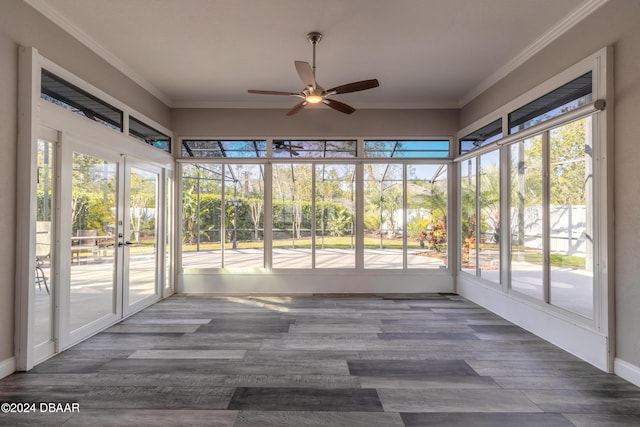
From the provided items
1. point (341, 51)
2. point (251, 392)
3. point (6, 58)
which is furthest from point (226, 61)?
point (251, 392)

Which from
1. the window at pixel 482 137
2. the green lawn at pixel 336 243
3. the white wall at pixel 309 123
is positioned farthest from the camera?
the green lawn at pixel 336 243

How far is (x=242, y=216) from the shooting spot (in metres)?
5.38

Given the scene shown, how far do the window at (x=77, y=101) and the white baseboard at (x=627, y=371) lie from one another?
5.24m

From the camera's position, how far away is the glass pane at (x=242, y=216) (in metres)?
5.37

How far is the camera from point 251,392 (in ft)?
7.62

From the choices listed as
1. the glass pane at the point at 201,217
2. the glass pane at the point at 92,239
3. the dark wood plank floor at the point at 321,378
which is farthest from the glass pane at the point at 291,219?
the glass pane at the point at 92,239

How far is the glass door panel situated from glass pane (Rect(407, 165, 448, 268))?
3.98m

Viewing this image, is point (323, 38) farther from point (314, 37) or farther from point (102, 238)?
point (102, 238)

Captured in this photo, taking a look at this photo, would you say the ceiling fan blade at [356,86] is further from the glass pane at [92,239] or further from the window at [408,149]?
the glass pane at [92,239]

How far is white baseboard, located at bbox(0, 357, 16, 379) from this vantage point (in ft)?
8.15

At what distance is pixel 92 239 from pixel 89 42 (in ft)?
6.76

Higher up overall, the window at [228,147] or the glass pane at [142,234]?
the window at [228,147]

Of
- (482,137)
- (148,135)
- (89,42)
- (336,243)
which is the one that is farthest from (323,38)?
(336,243)

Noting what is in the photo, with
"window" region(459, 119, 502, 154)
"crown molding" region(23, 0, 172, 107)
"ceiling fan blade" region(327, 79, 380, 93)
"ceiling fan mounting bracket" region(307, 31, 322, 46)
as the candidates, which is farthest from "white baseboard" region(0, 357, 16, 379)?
"window" region(459, 119, 502, 154)
